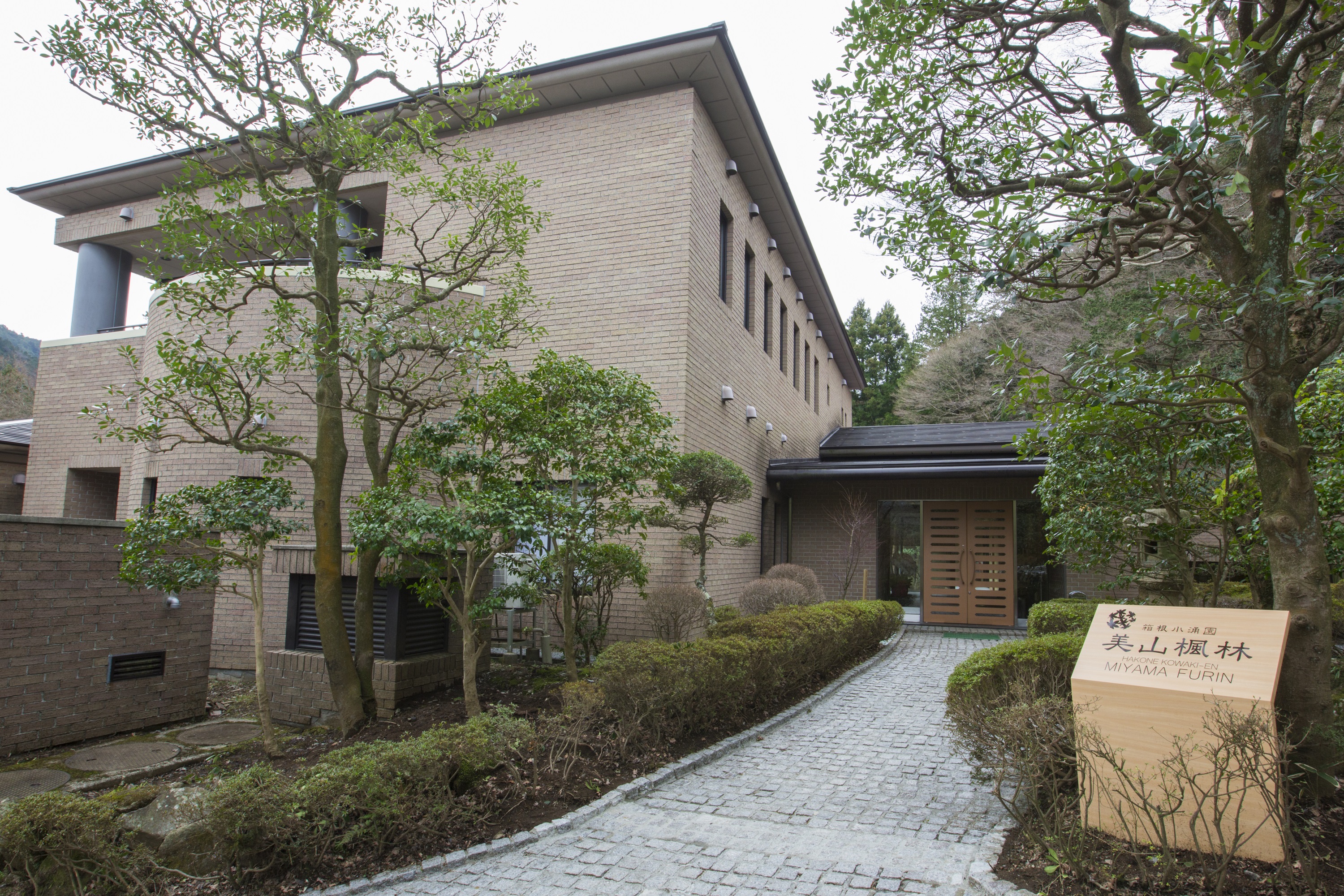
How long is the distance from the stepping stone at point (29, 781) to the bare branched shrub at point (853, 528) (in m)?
11.8

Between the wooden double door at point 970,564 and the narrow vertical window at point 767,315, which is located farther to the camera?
the wooden double door at point 970,564

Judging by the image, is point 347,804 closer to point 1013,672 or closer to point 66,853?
point 66,853

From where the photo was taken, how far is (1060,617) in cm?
802

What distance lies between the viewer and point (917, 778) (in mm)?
5164

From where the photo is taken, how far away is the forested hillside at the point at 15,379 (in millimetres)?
→ 27625

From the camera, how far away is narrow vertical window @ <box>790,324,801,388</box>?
56.0 feet

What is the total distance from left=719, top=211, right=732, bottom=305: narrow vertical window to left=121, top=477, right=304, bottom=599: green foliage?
725cm

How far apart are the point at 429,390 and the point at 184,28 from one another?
15.2 ft

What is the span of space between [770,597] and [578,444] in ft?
15.1

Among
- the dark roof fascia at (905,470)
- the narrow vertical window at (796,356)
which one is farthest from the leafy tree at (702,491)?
the narrow vertical window at (796,356)

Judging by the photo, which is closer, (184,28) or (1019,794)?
(1019,794)

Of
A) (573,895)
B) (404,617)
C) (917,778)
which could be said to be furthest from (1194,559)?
(404,617)

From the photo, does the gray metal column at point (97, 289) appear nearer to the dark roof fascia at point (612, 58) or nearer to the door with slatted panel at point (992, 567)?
the dark roof fascia at point (612, 58)

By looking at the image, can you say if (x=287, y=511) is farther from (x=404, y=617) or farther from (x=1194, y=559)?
(x=1194, y=559)
